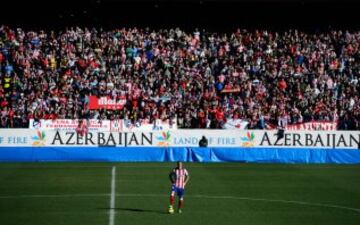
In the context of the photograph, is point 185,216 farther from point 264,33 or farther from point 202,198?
point 264,33

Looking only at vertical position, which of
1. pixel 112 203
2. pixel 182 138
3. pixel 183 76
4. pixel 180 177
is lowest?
pixel 112 203

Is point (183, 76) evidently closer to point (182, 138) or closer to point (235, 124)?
point (235, 124)

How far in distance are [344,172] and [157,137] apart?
1242 centimetres

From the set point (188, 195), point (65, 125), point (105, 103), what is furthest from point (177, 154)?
point (188, 195)

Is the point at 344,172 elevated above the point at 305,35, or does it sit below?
below

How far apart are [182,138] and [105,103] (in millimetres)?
5447

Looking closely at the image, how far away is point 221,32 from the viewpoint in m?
54.1

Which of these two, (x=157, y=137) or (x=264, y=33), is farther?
(x=264, y=33)

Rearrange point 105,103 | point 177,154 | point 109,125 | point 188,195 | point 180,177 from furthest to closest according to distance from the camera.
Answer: point 105,103 < point 109,125 < point 177,154 < point 188,195 < point 180,177

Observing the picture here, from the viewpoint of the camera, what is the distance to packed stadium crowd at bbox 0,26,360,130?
4491 cm

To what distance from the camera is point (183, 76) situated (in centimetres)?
4747

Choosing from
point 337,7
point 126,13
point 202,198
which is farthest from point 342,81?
point 202,198

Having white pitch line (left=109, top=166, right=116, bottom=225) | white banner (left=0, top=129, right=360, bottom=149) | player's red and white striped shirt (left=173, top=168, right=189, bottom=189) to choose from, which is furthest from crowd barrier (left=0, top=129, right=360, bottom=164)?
player's red and white striped shirt (left=173, top=168, right=189, bottom=189)

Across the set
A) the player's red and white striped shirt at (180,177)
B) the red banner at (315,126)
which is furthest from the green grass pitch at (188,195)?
the red banner at (315,126)
